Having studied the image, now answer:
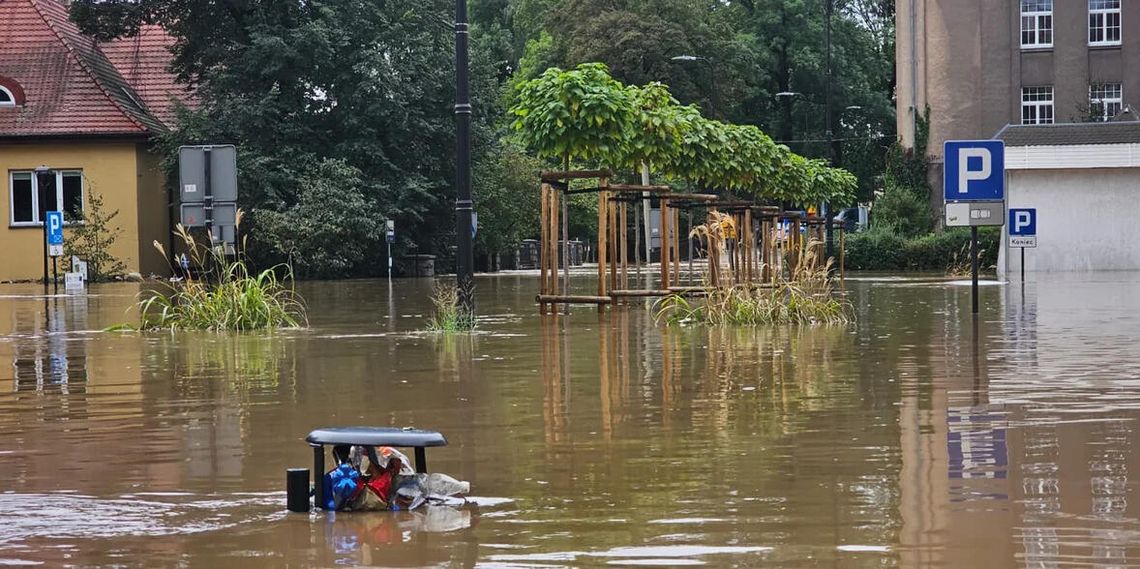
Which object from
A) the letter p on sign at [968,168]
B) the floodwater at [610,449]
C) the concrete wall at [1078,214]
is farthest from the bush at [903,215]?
the floodwater at [610,449]

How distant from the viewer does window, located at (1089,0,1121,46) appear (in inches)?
2537

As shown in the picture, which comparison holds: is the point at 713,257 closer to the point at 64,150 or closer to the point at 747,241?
the point at 747,241

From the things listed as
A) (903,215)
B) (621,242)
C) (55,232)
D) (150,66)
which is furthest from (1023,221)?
(150,66)

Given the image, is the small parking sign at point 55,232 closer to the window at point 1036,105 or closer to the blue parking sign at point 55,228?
the blue parking sign at point 55,228

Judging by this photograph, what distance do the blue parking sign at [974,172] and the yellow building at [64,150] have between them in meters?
37.8

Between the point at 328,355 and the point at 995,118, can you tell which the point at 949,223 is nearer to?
the point at 328,355

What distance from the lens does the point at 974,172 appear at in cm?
2395

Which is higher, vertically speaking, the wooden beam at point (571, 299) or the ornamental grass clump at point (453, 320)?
the wooden beam at point (571, 299)

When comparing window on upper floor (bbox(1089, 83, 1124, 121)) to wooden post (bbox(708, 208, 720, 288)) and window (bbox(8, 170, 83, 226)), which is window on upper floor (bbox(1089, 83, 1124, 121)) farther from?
wooden post (bbox(708, 208, 720, 288))

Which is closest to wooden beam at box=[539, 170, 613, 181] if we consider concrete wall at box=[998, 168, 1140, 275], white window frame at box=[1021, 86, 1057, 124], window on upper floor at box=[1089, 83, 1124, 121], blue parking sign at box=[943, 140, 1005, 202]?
blue parking sign at box=[943, 140, 1005, 202]

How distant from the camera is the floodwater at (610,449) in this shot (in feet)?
22.4

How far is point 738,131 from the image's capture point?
3650cm

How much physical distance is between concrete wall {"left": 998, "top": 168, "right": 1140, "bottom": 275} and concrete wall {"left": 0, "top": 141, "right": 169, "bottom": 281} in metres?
29.2

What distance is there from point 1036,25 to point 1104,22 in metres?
2.62
